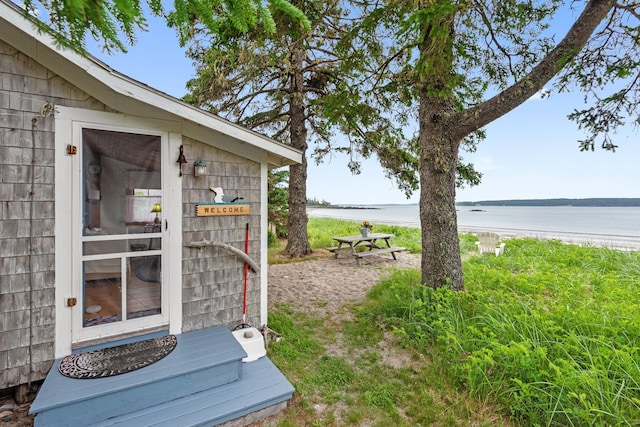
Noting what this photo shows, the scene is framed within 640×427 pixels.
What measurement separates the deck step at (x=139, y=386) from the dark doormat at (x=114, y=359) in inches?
2.3

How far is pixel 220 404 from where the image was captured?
8.08 ft

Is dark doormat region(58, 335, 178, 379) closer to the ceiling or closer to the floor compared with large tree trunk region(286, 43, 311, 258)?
closer to the floor

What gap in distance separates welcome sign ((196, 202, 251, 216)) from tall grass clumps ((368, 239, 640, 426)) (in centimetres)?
246

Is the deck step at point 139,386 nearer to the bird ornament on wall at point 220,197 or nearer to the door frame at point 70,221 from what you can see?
the door frame at point 70,221

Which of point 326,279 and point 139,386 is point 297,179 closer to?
point 326,279

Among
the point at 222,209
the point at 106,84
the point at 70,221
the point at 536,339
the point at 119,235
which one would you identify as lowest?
the point at 536,339

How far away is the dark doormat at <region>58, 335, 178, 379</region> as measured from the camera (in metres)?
2.50

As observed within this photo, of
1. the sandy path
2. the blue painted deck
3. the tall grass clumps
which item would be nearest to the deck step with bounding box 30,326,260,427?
the blue painted deck

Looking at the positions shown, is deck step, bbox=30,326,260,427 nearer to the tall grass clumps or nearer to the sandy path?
the tall grass clumps

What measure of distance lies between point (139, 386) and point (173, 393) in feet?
0.95

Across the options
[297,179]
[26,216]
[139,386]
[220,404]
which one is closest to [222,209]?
[26,216]

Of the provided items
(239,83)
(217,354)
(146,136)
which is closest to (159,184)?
(146,136)

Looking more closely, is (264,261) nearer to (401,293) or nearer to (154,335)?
(154,335)

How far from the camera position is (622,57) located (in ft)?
16.0
